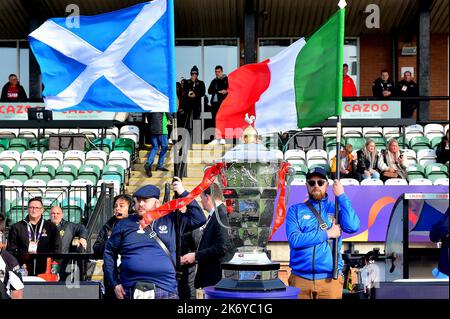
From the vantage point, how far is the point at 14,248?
15.1 meters

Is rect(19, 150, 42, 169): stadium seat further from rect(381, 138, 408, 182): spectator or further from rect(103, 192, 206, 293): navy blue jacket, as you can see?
rect(103, 192, 206, 293): navy blue jacket

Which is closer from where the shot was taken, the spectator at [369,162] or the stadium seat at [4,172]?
the spectator at [369,162]

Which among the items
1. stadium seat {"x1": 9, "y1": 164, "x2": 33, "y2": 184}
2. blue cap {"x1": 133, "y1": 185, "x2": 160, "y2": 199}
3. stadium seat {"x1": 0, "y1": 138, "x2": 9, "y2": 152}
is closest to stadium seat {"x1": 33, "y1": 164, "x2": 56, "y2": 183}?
stadium seat {"x1": 9, "y1": 164, "x2": 33, "y2": 184}

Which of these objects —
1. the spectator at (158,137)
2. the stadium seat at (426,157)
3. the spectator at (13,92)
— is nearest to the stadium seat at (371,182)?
the stadium seat at (426,157)

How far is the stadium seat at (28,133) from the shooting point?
24609 millimetres

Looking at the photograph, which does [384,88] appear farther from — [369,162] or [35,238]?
[35,238]

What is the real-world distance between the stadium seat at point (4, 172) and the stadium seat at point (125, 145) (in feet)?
8.07

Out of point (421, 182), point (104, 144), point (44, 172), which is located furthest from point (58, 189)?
point (421, 182)

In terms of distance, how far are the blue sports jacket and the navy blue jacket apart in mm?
1103

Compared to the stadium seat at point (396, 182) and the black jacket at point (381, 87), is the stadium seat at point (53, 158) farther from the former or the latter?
the black jacket at point (381, 87)

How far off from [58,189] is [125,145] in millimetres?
3758

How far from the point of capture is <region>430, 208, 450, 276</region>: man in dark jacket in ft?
26.9
